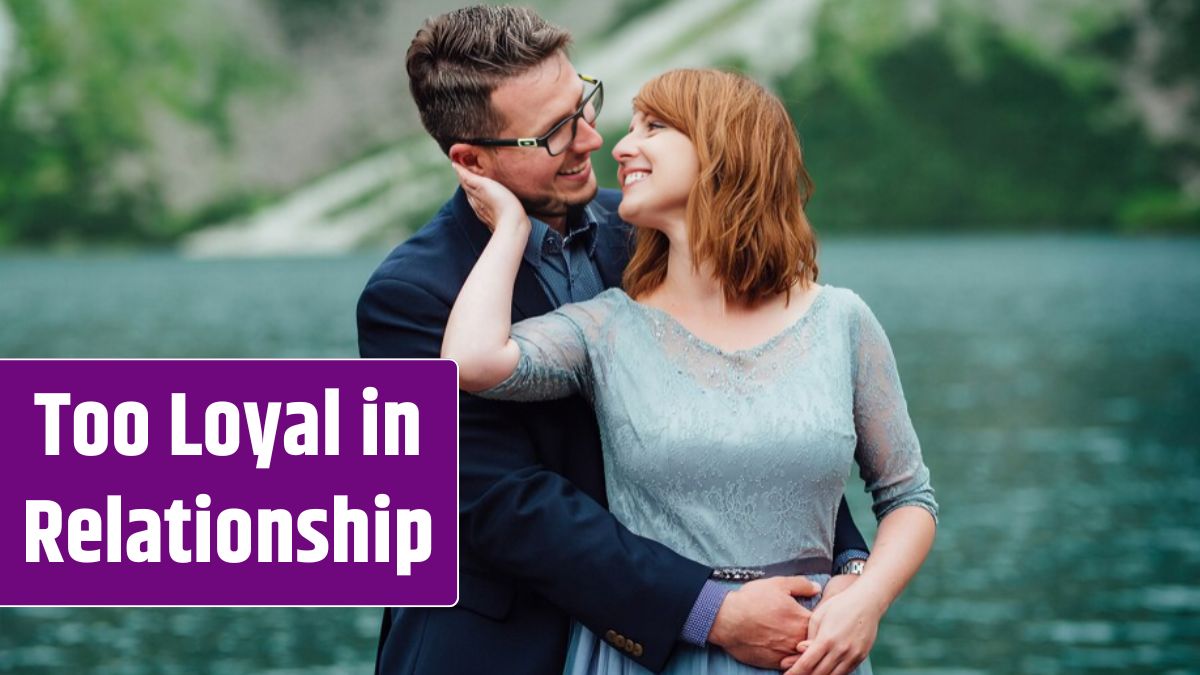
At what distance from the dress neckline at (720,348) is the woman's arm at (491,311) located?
26 cm

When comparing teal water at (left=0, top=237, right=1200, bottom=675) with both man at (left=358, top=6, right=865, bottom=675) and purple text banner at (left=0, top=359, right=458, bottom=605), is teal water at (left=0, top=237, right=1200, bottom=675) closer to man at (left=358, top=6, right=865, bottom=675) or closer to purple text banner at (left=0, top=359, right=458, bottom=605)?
purple text banner at (left=0, top=359, right=458, bottom=605)

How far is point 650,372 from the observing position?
3363 millimetres

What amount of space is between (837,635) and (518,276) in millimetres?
994

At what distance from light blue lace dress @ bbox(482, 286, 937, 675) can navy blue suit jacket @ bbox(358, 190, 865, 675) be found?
0.26ft

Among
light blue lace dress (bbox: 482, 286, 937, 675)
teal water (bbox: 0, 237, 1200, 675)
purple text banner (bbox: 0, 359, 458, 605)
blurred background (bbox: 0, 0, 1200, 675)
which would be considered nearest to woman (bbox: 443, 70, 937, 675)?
light blue lace dress (bbox: 482, 286, 937, 675)

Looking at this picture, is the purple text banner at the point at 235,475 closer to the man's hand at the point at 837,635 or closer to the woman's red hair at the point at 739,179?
the woman's red hair at the point at 739,179

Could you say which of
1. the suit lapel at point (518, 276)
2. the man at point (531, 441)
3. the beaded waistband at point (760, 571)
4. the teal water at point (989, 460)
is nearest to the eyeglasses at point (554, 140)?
the man at point (531, 441)

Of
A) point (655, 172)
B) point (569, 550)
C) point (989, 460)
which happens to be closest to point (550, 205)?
point (655, 172)

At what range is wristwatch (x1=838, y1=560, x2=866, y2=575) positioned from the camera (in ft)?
11.3

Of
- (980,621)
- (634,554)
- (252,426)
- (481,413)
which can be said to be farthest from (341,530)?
(980,621)

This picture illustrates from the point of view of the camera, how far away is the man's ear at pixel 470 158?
3.74 meters

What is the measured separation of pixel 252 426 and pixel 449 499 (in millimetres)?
526

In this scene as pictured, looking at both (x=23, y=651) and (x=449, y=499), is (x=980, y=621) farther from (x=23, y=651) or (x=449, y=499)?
(x=449, y=499)

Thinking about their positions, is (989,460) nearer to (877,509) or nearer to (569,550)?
(877,509)
